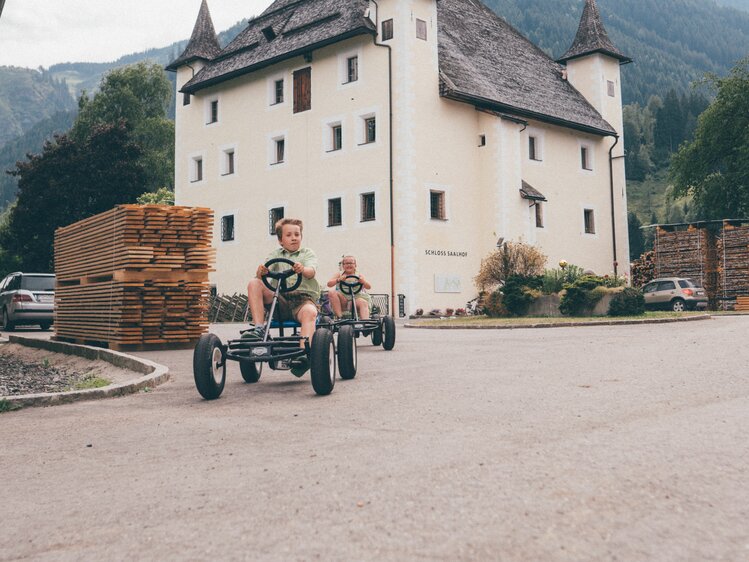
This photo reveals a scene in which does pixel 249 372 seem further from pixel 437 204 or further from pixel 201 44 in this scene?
pixel 201 44

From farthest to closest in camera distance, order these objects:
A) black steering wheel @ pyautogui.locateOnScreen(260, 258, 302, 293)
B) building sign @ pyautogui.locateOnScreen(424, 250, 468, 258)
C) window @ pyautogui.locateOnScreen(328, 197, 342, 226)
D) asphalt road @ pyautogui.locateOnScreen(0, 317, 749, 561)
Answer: window @ pyautogui.locateOnScreen(328, 197, 342, 226) < building sign @ pyautogui.locateOnScreen(424, 250, 468, 258) < black steering wheel @ pyautogui.locateOnScreen(260, 258, 302, 293) < asphalt road @ pyautogui.locateOnScreen(0, 317, 749, 561)

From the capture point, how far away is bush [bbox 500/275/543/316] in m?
22.3

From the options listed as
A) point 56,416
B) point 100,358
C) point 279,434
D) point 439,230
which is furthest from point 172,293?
point 439,230

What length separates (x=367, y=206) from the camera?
30.6 meters

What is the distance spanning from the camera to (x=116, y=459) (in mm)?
4535

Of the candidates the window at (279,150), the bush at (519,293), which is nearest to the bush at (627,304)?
the bush at (519,293)

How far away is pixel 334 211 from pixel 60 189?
65.7 ft

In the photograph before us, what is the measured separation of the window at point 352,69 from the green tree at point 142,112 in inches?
1106

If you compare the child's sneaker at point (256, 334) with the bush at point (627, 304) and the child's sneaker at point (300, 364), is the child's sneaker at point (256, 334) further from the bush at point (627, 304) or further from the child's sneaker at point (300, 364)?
the bush at point (627, 304)

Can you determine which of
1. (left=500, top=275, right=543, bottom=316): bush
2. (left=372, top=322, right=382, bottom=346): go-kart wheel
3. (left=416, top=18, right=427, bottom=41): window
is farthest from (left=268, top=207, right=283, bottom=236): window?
(left=372, top=322, right=382, bottom=346): go-kart wheel

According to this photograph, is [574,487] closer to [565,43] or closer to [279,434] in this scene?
[279,434]

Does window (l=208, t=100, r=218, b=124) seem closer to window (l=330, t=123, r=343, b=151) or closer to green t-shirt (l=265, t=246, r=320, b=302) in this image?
window (l=330, t=123, r=343, b=151)

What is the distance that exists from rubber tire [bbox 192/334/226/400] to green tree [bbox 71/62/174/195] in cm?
5137

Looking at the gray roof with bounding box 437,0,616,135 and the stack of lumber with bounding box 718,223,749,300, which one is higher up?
the gray roof with bounding box 437,0,616,135
